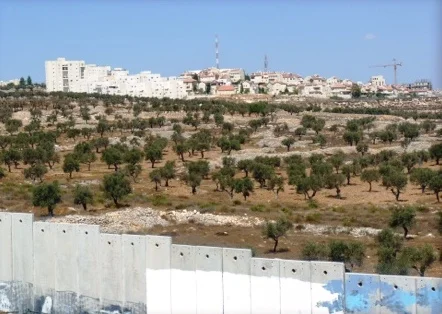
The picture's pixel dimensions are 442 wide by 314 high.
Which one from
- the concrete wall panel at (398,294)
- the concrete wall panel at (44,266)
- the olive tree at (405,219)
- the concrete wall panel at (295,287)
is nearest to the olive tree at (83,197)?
the olive tree at (405,219)

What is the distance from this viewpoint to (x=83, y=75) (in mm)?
184125

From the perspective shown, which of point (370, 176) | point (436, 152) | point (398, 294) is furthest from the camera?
point (436, 152)

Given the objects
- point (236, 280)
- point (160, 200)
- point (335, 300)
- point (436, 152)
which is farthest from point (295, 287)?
point (436, 152)

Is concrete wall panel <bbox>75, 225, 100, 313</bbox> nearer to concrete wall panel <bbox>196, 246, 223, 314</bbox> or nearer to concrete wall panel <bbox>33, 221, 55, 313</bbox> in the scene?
concrete wall panel <bbox>33, 221, 55, 313</bbox>

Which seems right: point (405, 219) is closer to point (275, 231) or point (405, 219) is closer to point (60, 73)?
point (275, 231)

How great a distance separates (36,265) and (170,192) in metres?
25.1

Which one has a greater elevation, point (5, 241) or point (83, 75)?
point (83, 75)

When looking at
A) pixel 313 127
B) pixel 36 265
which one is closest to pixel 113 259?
pixel 36 265

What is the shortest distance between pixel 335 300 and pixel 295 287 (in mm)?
866

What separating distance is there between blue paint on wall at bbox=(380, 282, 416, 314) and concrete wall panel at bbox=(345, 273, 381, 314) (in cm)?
13

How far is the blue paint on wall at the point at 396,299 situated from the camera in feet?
44.0

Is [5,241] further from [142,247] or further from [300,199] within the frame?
[300,199]

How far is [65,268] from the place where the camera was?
663 inches

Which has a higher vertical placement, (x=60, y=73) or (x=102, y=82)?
(x=60, y=73)
